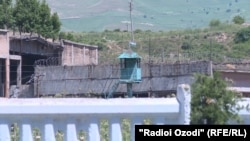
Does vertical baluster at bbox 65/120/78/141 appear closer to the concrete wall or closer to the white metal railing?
the white metal railing

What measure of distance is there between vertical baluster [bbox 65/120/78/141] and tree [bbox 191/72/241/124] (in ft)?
3.17

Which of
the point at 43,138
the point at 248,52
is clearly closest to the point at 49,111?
the point at 43,138

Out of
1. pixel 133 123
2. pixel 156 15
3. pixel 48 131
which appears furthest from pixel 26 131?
pixel 156 15

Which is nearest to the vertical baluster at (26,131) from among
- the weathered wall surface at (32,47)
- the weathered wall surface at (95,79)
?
the weathered wall surface at (95,79)

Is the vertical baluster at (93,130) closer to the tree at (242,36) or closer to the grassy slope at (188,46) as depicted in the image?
the grassy slope at (188,46)

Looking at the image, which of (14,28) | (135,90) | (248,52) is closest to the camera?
(135,90)

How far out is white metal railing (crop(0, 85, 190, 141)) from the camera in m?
6.12

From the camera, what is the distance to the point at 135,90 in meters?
41.0

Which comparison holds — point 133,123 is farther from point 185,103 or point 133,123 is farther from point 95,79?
point 95,79

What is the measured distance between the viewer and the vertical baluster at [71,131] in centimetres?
612

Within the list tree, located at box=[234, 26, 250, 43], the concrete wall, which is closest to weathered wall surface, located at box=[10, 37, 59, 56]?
the concrete wall

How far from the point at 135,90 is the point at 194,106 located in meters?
35.1

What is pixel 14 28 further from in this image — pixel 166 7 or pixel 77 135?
pixel 166 7

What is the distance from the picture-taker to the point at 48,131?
6.16 m
